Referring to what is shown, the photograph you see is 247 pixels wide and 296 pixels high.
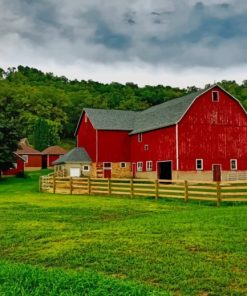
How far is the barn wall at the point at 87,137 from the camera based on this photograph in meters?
43.1

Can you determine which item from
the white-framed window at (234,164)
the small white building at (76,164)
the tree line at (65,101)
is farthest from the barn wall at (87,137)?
the tree line at (65,101)

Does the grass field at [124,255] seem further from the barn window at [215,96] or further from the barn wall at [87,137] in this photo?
the barn wall at [87,137]

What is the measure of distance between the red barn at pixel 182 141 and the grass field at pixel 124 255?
2123 centimetres

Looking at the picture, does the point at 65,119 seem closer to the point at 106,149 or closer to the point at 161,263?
the point at 106,149

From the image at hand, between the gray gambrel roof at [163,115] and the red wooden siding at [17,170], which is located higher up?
A: the gray gambrel roof at [163,115]

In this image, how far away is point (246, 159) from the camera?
38625 mm

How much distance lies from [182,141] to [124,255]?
92.0 feet

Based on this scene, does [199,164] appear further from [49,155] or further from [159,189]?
[49,155]

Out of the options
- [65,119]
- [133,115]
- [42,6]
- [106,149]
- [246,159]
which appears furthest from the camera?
[65,119]

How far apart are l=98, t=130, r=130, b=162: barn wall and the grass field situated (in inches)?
1081

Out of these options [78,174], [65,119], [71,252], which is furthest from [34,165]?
[71,252]

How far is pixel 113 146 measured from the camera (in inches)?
1692

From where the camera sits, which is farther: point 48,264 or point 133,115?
point 133,115

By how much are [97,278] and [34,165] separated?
58.8 metres
